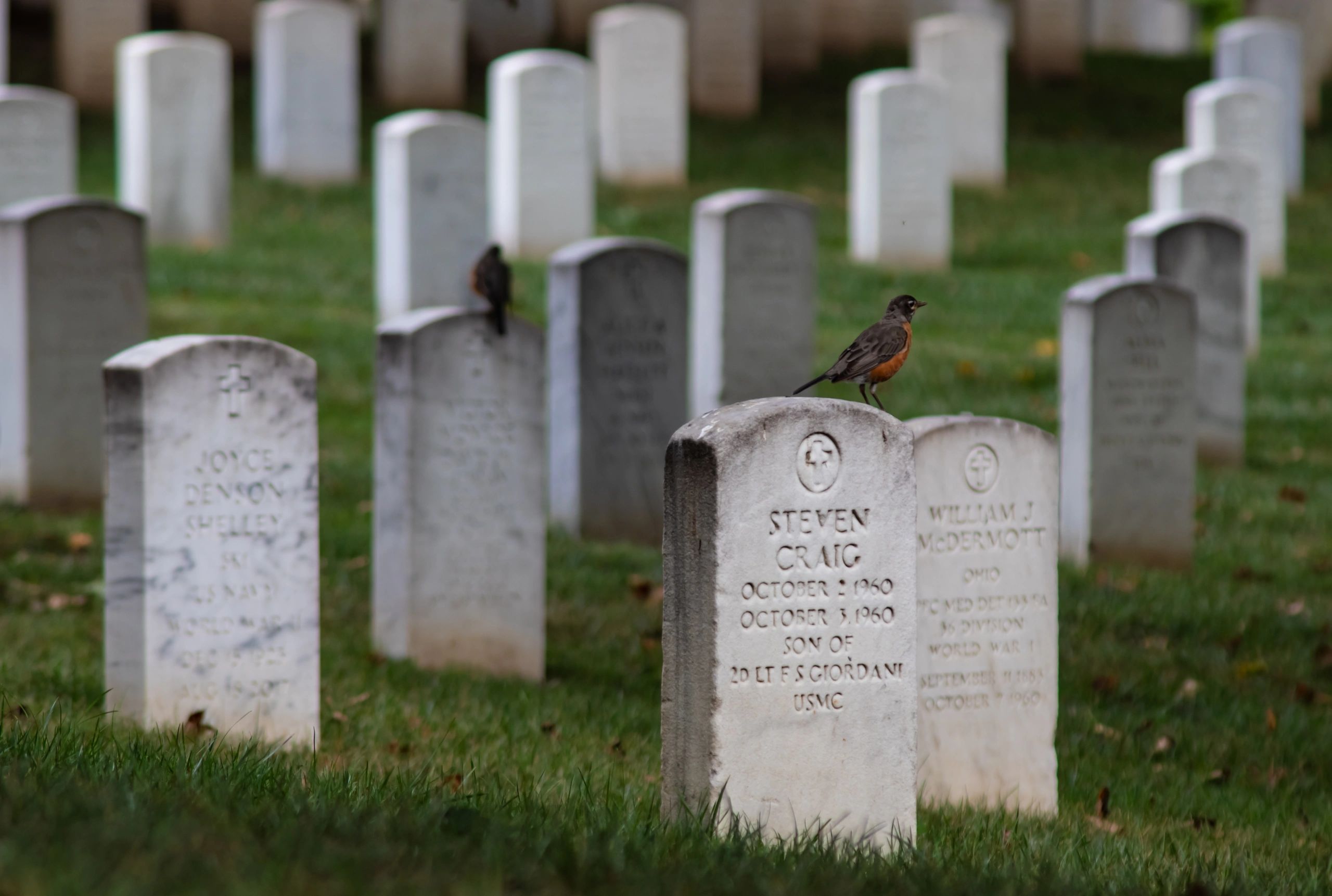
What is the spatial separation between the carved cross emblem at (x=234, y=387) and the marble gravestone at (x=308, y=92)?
43.5 ft

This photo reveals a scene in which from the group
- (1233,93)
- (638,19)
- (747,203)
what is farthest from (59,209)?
(1233,93)

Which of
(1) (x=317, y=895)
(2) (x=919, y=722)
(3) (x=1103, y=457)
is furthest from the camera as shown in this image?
(3) (x=1103, y=457)

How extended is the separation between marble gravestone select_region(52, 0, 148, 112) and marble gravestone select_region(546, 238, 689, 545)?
1398cm

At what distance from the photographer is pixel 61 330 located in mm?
9539

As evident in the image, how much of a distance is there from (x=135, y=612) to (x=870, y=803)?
8.66 feet

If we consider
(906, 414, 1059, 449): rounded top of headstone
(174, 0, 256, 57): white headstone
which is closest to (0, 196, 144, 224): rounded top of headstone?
(906, 414, 1059, 449): rounded top of headstone

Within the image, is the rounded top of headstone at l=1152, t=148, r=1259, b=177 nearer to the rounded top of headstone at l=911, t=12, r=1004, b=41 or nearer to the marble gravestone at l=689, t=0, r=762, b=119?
the rounded top of headstone at l=911, t=12, r=1004, b=41

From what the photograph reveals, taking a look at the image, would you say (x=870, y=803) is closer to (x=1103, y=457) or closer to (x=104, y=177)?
(x=1103, y=457)

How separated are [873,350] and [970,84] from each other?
17.3 meters

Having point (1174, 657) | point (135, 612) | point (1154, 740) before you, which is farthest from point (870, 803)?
point (1174, 657)

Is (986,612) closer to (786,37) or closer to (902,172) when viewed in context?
(902,172)

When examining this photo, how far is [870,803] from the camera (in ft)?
15.1

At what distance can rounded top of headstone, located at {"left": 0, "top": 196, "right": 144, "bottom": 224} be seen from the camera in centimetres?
934

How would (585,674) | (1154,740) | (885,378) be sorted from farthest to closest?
(585,674) → (1154,740) → (885,378)
